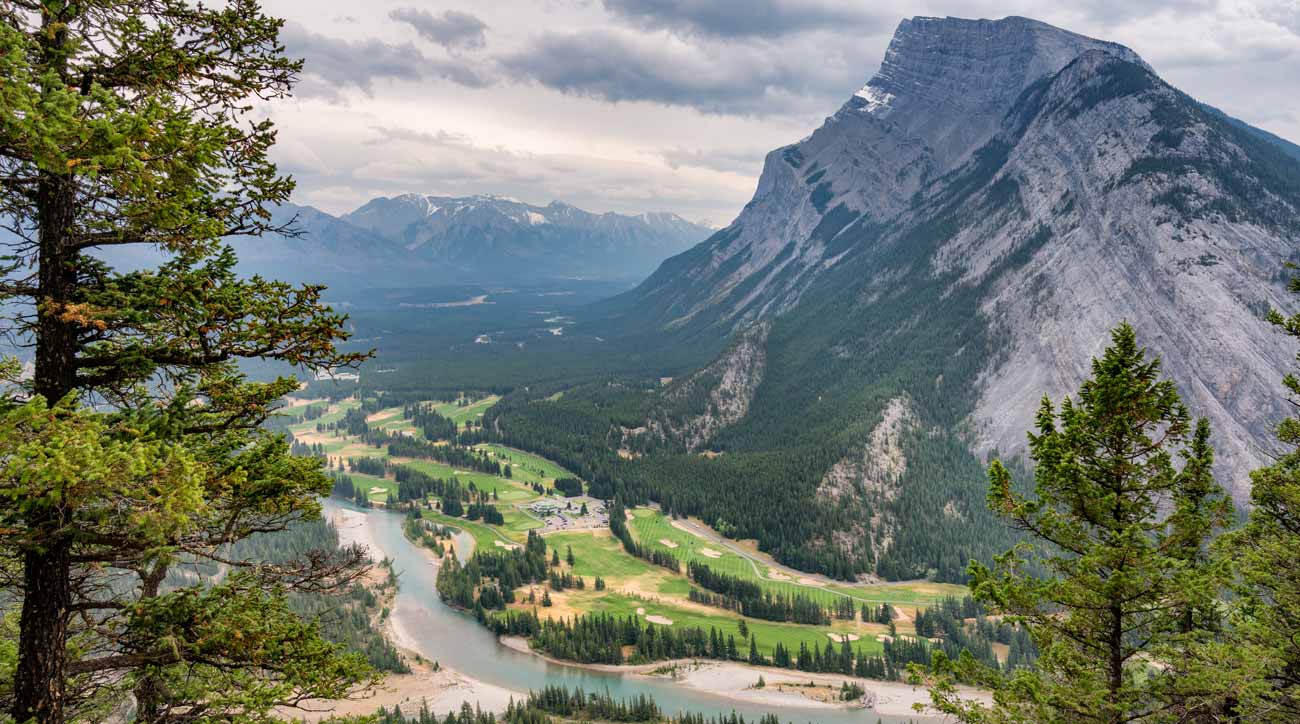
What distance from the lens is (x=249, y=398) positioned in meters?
13.6

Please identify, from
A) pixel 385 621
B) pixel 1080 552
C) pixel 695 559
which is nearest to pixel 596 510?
pixel 695 559

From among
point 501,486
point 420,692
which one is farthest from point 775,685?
point 501,486

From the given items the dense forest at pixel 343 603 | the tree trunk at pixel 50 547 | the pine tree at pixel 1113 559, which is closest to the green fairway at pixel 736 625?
the dense forest at pixel 343 603

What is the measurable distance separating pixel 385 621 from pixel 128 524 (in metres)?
118

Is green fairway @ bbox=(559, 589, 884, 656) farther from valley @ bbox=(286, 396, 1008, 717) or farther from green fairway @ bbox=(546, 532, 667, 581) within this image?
green fairway @ bbox=(546, 532, 667, 581)

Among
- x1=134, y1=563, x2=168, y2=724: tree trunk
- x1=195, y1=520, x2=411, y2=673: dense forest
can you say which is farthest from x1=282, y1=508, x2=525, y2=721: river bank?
x1=134, y1=563, x2=168, y2=724: tree trunk

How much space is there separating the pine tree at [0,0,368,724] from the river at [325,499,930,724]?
7638 centimetres

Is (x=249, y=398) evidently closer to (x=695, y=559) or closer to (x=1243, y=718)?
(x=1243, y=718)

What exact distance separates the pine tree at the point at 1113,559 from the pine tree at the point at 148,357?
64.3 ft

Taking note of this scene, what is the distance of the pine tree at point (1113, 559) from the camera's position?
62.4 ft

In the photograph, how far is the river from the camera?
299ft

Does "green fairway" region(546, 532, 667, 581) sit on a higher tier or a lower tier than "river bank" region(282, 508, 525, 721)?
higher

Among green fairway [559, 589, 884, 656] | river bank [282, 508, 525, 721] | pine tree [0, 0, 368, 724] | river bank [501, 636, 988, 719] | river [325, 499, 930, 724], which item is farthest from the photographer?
green fairway [559, 589, 884, 656]

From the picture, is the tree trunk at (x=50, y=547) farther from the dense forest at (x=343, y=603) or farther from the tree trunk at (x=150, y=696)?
the dense forest at (x=343, y=603)
